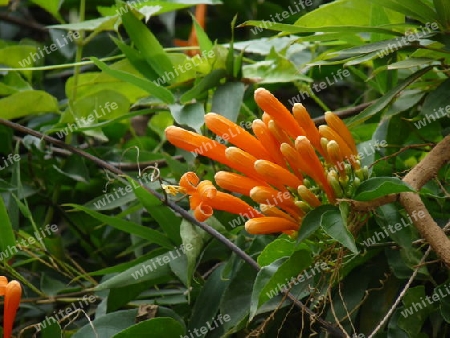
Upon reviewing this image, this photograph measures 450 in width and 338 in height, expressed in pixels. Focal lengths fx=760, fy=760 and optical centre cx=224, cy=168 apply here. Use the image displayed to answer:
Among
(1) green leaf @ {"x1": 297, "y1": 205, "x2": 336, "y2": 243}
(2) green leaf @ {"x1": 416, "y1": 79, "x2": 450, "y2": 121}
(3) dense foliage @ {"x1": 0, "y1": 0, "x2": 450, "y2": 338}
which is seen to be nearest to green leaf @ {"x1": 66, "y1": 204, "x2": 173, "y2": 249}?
(3) dense foliage @ {"x1": 0, "y1": 0, "x2": 450, "y2": 338}

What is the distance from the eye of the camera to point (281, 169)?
114 centimetres

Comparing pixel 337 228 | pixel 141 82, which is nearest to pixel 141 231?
pixel 141 82

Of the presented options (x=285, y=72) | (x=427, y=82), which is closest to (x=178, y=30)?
(x=285, y=72)

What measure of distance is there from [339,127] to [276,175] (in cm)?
15

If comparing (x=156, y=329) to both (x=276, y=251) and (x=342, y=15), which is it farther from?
(x=342, y=15)

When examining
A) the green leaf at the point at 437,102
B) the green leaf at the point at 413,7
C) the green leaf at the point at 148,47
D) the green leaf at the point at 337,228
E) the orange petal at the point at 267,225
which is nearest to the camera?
the green leaf at the point at 337,228

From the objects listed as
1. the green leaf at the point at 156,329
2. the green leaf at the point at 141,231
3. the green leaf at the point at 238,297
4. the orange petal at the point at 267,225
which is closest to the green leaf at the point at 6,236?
the green leaf at the point at 141,231

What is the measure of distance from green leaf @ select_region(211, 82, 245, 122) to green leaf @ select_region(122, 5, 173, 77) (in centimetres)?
16

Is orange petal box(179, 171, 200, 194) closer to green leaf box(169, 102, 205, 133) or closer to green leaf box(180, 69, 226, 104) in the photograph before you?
green leaf box(169, 102, 205, 133)

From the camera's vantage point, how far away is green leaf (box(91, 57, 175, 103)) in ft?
4.96

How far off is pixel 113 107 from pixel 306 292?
2.36 ft

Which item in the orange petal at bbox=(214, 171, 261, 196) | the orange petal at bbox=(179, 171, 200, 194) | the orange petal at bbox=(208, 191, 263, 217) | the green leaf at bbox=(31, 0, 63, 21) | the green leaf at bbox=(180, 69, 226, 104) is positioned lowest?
the orange petal at bbox=(208, 191, 263, 217)

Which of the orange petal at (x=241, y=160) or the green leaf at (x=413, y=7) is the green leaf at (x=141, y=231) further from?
the green leaf at (x=413, y=7)

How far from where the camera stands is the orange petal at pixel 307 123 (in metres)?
1.18
